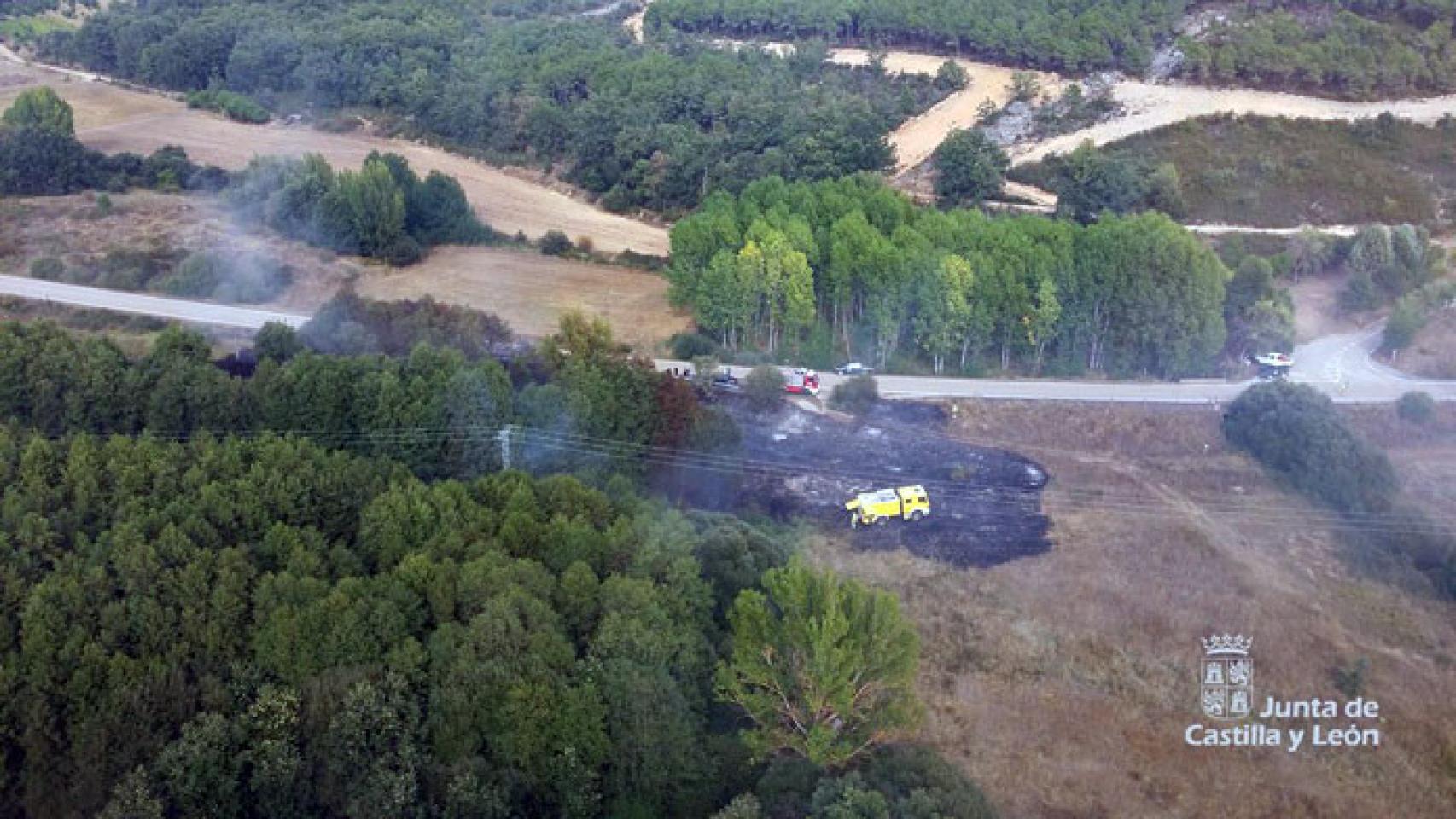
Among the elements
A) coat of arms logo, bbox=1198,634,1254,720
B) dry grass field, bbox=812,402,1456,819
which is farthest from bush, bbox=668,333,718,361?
coat of arms logo, bbox=1198,634,1254,720

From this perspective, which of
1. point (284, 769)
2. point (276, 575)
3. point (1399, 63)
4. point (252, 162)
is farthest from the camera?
point (1399, 63)

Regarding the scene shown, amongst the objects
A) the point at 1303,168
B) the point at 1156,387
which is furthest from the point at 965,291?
the point at 1303,168

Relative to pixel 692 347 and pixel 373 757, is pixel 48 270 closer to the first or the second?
pixel 692 347

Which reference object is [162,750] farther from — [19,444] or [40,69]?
[40,69]

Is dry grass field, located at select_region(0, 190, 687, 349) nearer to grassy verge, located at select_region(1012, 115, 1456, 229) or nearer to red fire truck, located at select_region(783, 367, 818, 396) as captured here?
red fire truck, located at select_region(783, 367, 818, 396)

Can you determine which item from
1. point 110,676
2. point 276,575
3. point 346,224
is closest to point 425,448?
point 276,575

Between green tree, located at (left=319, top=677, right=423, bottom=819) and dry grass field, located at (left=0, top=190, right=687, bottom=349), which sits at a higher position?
dry grass field, located at (left=0, top=190, right=687, bottom=349)
